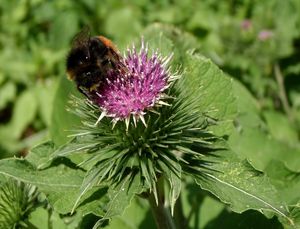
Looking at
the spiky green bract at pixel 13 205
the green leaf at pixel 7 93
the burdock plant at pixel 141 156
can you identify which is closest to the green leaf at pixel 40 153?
the burdock plant at pixel 141 156

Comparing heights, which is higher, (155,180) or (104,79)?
(104,79)

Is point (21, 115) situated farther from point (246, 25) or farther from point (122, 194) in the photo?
point (122, 194)

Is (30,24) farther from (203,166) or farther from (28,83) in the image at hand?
(203,166)

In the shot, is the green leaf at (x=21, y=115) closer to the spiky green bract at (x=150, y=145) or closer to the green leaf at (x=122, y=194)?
the spiky green bract at (x=150, y=145)

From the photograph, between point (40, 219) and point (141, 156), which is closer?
point (141, 156)

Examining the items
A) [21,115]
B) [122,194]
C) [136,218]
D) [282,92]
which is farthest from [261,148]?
[21,115]

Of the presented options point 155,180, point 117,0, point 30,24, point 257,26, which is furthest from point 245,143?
point 30,24
